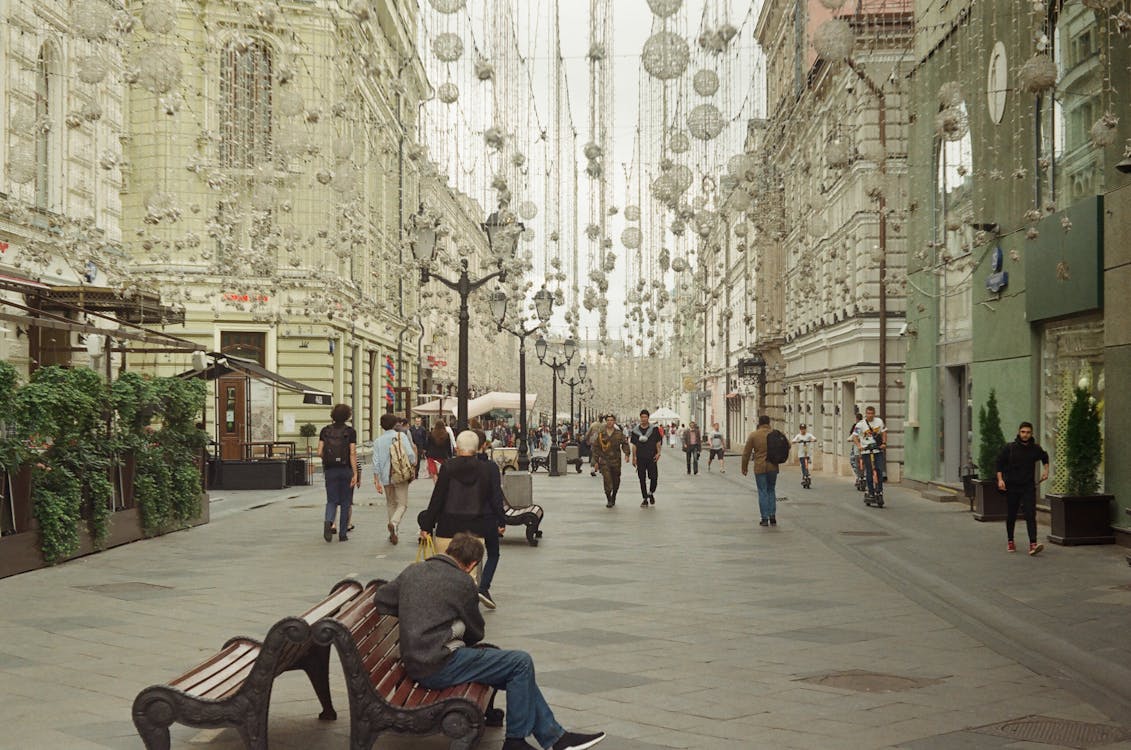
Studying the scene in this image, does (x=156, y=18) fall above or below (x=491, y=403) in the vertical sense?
above

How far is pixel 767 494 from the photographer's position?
21.0 m

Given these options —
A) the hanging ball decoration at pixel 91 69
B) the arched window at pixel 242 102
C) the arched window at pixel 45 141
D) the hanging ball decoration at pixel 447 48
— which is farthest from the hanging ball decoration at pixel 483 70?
the arched window at pixel 45 141

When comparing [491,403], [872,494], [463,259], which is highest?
[463,259]

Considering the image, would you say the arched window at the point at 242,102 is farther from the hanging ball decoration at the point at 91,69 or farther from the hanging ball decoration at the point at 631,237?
the hanging ball decoration at the point at 631,237

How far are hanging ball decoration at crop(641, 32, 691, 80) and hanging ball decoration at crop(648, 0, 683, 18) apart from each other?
1.67 ft

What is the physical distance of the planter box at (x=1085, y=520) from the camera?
17.1 metres

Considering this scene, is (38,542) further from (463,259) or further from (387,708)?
(387,708)

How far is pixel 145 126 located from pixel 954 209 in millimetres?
22112

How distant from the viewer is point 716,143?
14.9 meters

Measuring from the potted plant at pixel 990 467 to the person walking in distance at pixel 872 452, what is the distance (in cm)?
355

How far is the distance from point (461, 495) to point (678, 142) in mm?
5349

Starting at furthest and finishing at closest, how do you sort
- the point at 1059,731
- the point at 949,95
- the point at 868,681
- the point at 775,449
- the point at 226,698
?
the point at 775,449, the point at 949,95, the point at 868,681, the point at 1059,731, the point at 226,698

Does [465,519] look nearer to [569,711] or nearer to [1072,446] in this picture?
[569,711]

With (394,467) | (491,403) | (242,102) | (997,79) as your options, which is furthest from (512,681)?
(491,403)
